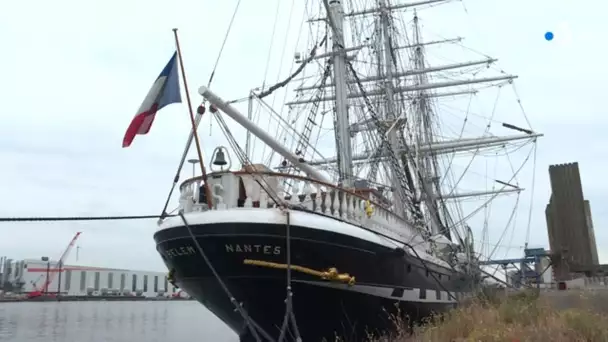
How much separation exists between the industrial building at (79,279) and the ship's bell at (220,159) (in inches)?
4898

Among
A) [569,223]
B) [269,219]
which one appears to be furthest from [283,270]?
[569,223]

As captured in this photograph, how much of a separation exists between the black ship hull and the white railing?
0.56 metres

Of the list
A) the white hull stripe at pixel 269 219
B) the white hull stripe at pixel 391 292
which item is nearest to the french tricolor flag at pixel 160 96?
the white hull stripe at pixel 269 219

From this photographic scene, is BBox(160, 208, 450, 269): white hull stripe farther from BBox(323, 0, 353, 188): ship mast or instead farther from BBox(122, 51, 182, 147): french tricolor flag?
BBox(323, 0, 353, 188): ship mast

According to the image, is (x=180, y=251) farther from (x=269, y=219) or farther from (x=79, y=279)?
(x=79, y=279)

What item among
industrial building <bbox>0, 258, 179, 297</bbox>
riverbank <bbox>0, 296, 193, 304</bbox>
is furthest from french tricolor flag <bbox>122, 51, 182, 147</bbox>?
industrial building <bbox>0, 258, 179, 297</bbox>

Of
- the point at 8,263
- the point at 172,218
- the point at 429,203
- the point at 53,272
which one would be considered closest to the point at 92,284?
the point at 53,272

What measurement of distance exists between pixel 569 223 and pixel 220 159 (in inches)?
680

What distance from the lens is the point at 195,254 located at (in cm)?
1094

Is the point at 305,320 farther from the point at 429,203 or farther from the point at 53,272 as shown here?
the point at 53,272

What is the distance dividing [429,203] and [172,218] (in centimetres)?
1585

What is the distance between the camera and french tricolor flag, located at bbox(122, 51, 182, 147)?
1045cm

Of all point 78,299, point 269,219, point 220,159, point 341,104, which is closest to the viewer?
point 269,219

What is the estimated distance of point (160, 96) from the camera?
1058 centimetres
